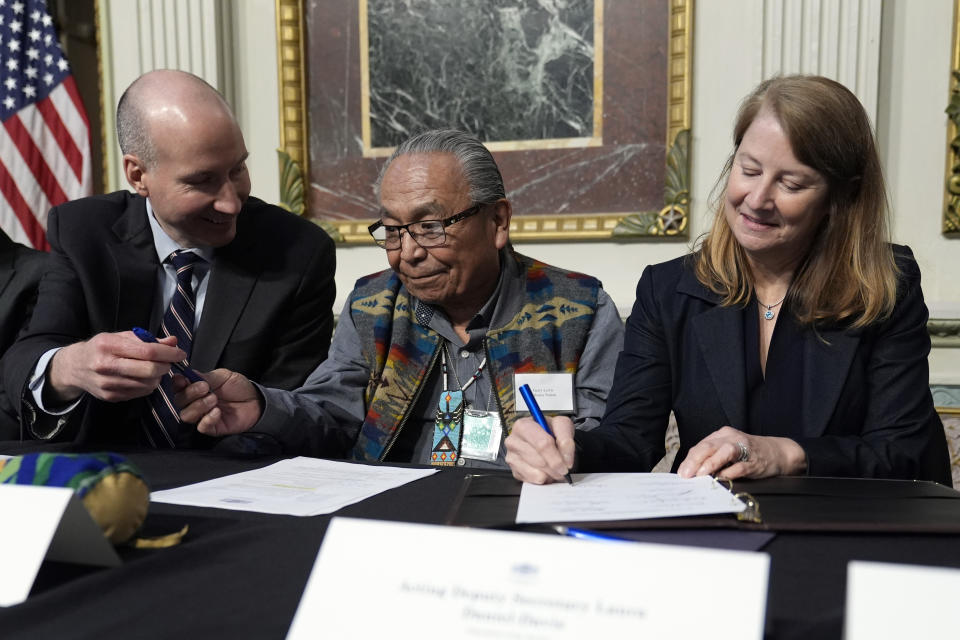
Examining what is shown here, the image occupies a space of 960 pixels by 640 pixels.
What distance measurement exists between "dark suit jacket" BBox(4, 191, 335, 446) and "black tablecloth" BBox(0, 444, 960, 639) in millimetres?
1029

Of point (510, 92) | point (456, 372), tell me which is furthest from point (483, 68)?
point (456, 372)

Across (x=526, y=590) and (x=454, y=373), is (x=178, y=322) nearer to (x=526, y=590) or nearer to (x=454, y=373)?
(x=454, y=373)

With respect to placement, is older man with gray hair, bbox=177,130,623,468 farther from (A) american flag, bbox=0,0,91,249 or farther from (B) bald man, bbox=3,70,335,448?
(A) american flag, bbox=0,0,91,249

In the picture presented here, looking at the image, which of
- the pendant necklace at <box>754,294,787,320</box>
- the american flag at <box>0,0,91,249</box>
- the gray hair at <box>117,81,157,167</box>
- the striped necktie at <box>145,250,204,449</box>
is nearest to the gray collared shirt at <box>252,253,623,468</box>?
the striped necktie at <box>145,250,204,449</box>

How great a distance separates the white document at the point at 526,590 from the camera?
0.63m

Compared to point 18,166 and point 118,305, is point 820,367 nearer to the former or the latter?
point 118,305

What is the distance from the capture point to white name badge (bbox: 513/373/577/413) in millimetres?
1971

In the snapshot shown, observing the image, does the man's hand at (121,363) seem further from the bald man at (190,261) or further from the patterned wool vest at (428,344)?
the patterned wool vest at (428,344)

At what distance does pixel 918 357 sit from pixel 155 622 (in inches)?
62.6

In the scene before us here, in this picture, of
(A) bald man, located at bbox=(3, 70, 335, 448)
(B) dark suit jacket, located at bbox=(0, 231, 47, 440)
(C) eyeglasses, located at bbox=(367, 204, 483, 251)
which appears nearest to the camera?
(C) eyeglasses, located at bbox=(367, 204, 483, 251)

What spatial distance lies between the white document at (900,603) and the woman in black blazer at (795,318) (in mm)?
963

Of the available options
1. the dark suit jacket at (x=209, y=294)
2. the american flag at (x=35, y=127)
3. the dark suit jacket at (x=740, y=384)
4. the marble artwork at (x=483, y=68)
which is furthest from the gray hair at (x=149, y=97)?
the american flag at (x=35, y=127)

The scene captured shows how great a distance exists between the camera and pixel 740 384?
1.81m

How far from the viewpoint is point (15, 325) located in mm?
2258
